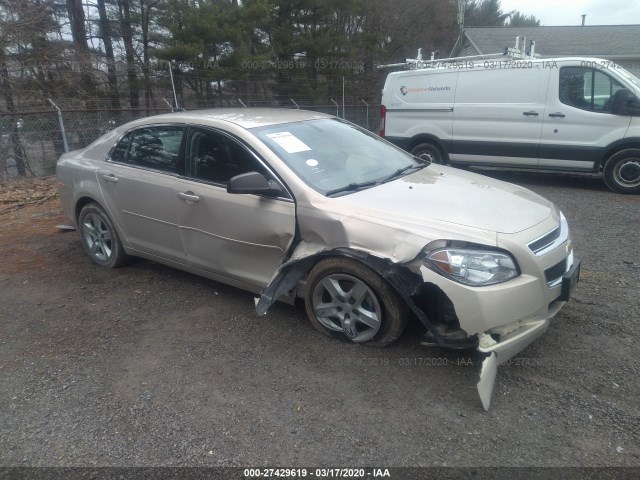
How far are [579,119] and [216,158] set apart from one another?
6.20 m

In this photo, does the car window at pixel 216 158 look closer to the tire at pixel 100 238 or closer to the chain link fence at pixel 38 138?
the tire at pixel 100 238

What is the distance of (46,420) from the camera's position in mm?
2773

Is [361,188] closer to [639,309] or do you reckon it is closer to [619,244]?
[639,309]

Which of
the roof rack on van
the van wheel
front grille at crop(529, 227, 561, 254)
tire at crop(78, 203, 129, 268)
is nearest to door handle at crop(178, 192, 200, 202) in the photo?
tire at crop(78, 203, 129, 268)

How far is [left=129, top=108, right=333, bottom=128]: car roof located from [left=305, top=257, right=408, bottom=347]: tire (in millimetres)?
1422

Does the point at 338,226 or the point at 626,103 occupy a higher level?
the point at 626,103

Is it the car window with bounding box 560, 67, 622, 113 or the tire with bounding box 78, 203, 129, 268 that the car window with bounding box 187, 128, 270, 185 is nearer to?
the tire with bounding box 78, 203, 129, 268

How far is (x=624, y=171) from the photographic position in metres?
7.50

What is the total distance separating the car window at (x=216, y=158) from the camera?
3.72m

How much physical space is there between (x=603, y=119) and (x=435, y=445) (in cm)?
683

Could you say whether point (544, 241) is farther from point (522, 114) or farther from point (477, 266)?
point (522, 114)

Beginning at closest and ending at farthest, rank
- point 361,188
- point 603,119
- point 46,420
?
point 46,420 < point 361,188 < point 603,119

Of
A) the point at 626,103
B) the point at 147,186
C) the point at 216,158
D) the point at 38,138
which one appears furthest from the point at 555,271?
the point at 38,138

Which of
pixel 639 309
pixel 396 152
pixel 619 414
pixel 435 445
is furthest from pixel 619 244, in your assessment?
pixel 435 445
